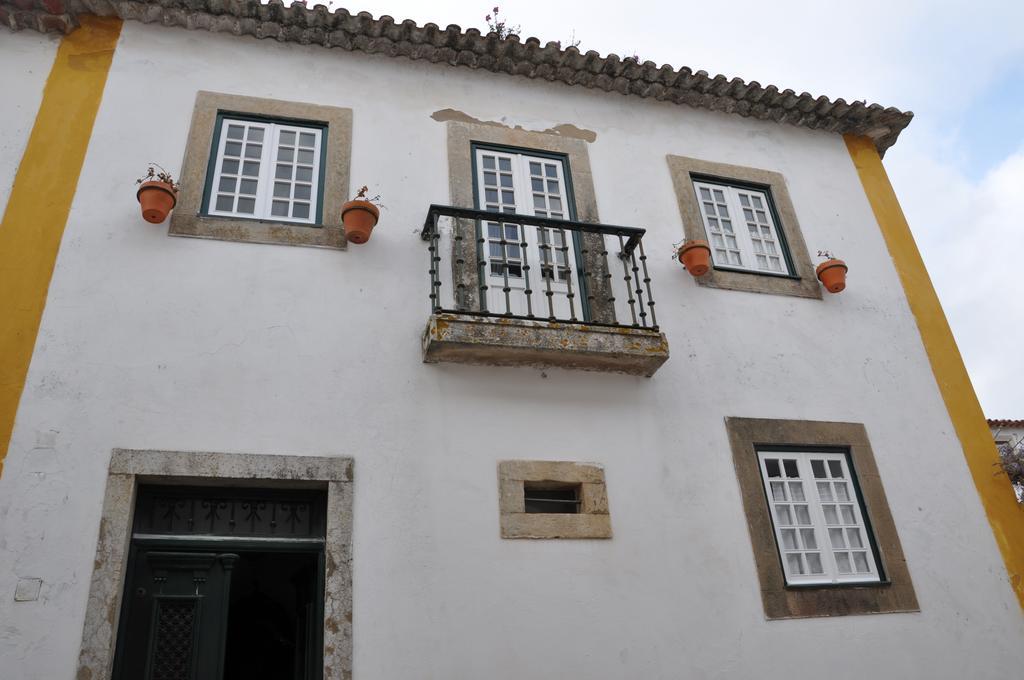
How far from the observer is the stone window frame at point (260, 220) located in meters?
4.92

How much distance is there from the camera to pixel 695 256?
5652mm

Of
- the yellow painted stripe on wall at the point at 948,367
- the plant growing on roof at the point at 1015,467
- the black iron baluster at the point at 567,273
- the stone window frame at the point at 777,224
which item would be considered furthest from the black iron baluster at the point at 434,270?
the plant growing on roof at the point at 1015,467

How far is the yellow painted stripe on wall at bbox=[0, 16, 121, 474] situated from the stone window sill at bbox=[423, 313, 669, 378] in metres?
2.37

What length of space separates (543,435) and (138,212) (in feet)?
10.1

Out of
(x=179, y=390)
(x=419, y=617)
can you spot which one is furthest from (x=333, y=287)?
(x=419, y=617)

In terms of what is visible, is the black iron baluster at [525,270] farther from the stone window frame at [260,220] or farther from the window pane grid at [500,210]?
the stone window frame at [260,220]

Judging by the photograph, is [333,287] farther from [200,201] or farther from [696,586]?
[696,586]

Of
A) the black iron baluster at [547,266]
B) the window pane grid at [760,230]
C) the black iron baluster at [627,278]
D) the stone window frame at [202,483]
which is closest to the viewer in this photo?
→ the stone window frame at [202,483]

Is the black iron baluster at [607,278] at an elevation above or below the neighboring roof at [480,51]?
below

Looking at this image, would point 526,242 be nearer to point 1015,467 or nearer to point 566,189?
point 566,189

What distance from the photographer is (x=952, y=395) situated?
5.98 m

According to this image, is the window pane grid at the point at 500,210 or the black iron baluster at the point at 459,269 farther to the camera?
the window pane grid at the point at 500,210

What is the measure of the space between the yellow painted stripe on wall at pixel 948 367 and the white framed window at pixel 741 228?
1192mm

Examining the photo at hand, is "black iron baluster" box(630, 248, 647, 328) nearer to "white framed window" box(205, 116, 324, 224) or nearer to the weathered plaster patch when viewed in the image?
the weathered plaster patch
